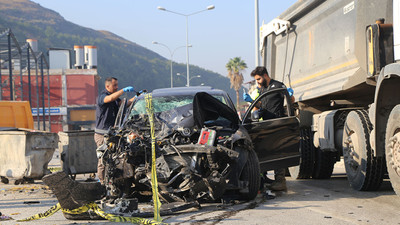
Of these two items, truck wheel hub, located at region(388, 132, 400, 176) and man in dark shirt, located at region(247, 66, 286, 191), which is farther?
man in dark shirt, located at region(247, 66, 286, 191)

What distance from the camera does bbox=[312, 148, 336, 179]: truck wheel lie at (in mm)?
10672

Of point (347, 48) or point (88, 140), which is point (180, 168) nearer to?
point (347, 48)

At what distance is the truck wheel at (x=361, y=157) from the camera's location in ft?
26.0

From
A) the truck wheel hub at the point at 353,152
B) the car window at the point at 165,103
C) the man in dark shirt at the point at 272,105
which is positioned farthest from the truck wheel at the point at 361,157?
the car window at the point at 165,103

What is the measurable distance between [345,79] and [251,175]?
207 cm

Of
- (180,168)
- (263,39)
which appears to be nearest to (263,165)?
(180,168)

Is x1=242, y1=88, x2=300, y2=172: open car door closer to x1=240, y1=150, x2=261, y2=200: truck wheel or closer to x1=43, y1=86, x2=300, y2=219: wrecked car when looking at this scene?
x1=43, y1=86, x2=300, y2=219: wrecked car

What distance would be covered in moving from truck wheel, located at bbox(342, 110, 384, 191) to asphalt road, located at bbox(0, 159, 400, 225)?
162mm

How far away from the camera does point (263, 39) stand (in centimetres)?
1316

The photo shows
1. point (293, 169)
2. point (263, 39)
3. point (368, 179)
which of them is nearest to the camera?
point (368, 179)

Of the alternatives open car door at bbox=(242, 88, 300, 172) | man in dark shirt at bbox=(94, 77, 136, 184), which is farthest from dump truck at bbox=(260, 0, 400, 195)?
man in dark shirt at bbox=(94, 77, 136, 184)

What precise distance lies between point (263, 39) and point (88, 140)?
4.58 metres

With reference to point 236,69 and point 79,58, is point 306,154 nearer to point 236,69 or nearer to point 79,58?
point 79,58

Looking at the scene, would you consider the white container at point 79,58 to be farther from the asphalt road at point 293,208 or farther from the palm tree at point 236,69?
the asphalt road at point 293,208
